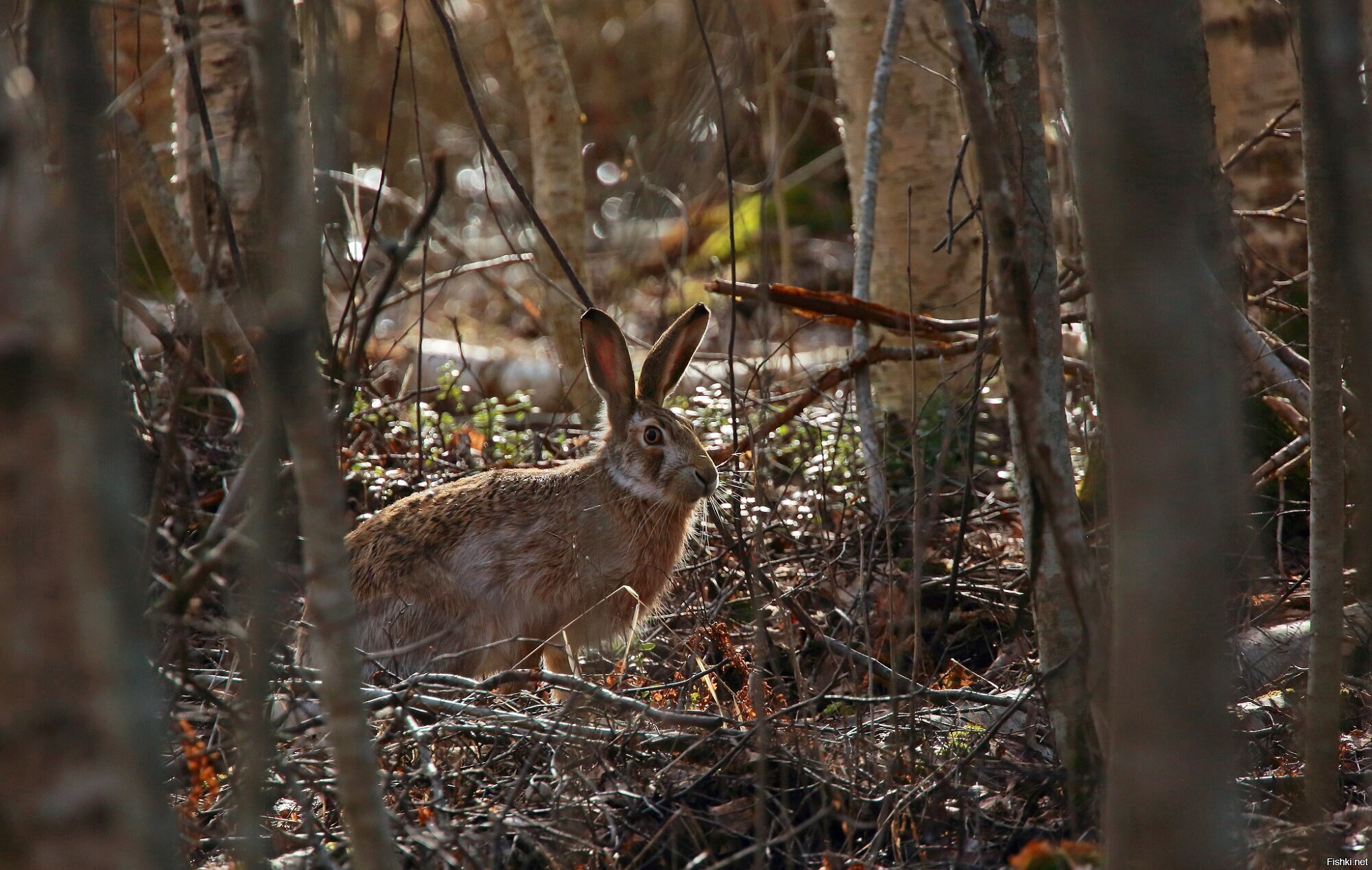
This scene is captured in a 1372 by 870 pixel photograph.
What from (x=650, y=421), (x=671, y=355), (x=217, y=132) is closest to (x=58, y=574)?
(x=650, y=421)

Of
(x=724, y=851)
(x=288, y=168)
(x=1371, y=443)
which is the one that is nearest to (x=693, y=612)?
(x=724, y=851)

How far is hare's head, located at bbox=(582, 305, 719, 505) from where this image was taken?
5293 mm

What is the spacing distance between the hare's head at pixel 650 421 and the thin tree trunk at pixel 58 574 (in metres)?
3.58

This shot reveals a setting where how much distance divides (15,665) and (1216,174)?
391 cm

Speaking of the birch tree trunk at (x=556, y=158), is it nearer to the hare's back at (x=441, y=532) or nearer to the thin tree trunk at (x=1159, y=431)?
the hare's back at (x=441, y=532)

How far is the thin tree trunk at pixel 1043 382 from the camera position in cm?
292

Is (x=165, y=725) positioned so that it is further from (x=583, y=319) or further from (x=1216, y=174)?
(x=1216, y=174)

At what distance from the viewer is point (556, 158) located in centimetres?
679

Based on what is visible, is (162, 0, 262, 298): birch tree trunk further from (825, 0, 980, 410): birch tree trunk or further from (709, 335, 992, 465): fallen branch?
(825, 0, 980, 410): birch tree trunk

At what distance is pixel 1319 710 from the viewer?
2.83 m

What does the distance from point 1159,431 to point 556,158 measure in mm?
5375

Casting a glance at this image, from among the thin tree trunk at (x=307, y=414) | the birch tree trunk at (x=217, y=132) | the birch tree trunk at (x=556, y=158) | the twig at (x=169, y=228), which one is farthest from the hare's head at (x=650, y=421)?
the thin tree trunk at (x=307, y=414)

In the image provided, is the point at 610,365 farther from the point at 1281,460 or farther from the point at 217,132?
the point at 1281,460

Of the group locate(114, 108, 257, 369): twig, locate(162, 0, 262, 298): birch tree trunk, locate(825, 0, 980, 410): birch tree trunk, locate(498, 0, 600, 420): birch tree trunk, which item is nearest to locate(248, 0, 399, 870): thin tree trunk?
locate(114, 108, 257, 369): twig
